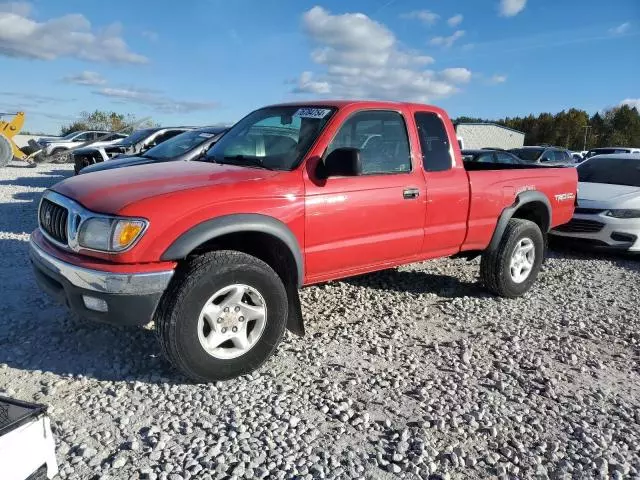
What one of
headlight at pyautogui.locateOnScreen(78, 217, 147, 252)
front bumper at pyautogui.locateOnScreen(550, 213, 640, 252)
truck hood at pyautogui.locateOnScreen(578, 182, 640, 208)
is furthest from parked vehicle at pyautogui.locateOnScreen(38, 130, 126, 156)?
headlight at pyautogui.locateOnScreen(78, 217, 147, 252)

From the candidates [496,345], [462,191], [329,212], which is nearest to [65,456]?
[329,212]

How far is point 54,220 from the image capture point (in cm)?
338

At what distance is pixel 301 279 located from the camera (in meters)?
3.68

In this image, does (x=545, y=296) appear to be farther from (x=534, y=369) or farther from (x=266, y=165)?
(x=266, y=165)

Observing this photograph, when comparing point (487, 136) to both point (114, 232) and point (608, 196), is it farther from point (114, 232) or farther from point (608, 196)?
point (114, 232)

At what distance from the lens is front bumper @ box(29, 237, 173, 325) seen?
292cm

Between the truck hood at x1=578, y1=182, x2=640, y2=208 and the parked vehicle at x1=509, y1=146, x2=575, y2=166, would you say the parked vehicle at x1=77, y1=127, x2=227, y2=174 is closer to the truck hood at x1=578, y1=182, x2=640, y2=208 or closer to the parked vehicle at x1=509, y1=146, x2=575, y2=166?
the truck hood at x1=578, y1=182, x2=640, y2=208

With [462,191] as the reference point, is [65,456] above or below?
below

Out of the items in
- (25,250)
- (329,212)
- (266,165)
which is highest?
(266,165)

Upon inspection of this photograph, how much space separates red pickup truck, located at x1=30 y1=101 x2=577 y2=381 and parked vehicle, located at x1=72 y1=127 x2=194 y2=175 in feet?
25.9

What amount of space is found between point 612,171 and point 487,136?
143ft

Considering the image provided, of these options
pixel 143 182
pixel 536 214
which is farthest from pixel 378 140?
pixel 536 214

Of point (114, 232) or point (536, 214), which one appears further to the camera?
point (536, 214)

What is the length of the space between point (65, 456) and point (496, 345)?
3.14 meters
